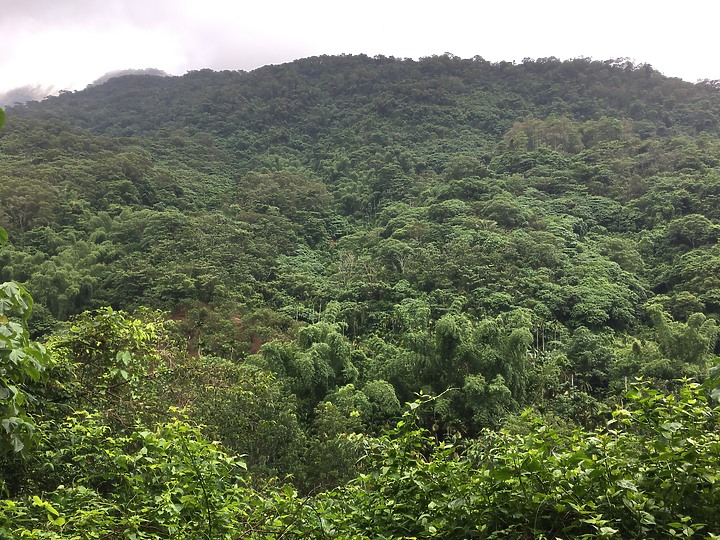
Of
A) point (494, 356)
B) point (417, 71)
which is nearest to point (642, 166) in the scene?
point (494, 356)

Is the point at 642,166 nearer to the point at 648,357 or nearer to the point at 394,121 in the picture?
the point at 648,357

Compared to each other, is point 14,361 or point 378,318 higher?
point 14,361

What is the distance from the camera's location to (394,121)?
169ft

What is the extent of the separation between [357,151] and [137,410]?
4322cm

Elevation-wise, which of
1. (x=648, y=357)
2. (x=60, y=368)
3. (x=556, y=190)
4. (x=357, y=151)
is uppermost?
(x=357, y=151)

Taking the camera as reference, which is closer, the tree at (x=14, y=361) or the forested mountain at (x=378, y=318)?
the tree at (x=14, y=361)

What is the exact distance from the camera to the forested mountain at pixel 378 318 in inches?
71.5

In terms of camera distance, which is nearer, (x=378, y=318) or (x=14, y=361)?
(x=14, y=361)

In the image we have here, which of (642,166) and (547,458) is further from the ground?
(642,166)

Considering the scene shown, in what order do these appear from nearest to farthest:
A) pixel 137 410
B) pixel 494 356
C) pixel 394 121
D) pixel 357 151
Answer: pixel 137 410
pixel 494 356
pixel 357 151
pixel 394 121

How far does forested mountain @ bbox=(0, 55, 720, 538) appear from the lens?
182cm

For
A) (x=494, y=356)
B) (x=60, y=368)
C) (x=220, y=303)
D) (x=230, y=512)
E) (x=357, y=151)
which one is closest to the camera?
(x=230, y=512)

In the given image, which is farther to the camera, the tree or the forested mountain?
the forested mountain

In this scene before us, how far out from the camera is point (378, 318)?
1903 centimetres
